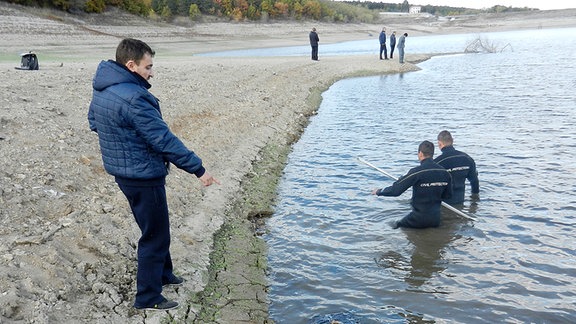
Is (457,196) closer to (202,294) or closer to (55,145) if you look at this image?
(202,294)

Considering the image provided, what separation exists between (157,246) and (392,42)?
1318 inches

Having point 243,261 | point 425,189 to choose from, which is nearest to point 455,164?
point 425,189

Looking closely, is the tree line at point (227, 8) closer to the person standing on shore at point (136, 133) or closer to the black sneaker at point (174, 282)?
the black sneaker at point (174, 282)

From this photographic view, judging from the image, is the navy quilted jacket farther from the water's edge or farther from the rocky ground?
the water's edge

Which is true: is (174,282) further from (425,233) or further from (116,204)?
(425,233)

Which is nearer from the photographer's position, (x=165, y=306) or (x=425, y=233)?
(x=165, y=306)

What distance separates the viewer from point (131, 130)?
435cm

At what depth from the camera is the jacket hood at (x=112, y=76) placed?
4.32 meters

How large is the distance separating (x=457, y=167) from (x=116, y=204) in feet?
18.1

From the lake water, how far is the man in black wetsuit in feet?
0.93

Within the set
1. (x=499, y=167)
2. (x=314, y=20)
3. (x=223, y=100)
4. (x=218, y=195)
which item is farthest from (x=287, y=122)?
(x=314, y=20)

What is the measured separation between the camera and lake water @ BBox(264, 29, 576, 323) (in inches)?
242

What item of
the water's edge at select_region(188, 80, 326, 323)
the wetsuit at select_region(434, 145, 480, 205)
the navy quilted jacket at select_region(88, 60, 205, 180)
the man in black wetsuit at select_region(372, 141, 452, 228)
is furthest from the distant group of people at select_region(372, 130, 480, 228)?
the navy quilted jacket at select_region(88, 60, 205, 180)

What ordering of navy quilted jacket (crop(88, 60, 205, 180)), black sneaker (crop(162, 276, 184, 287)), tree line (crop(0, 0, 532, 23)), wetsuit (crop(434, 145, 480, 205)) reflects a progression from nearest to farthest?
1. navy quilted jacket (crop(88, 60, 205, 180))
2. black sneaker (crop(162, 276, 184, 287))
3. wetsuit (crop(434, 145, 480, 205))
4. tree line (crop(0, 0, 532, 23))
